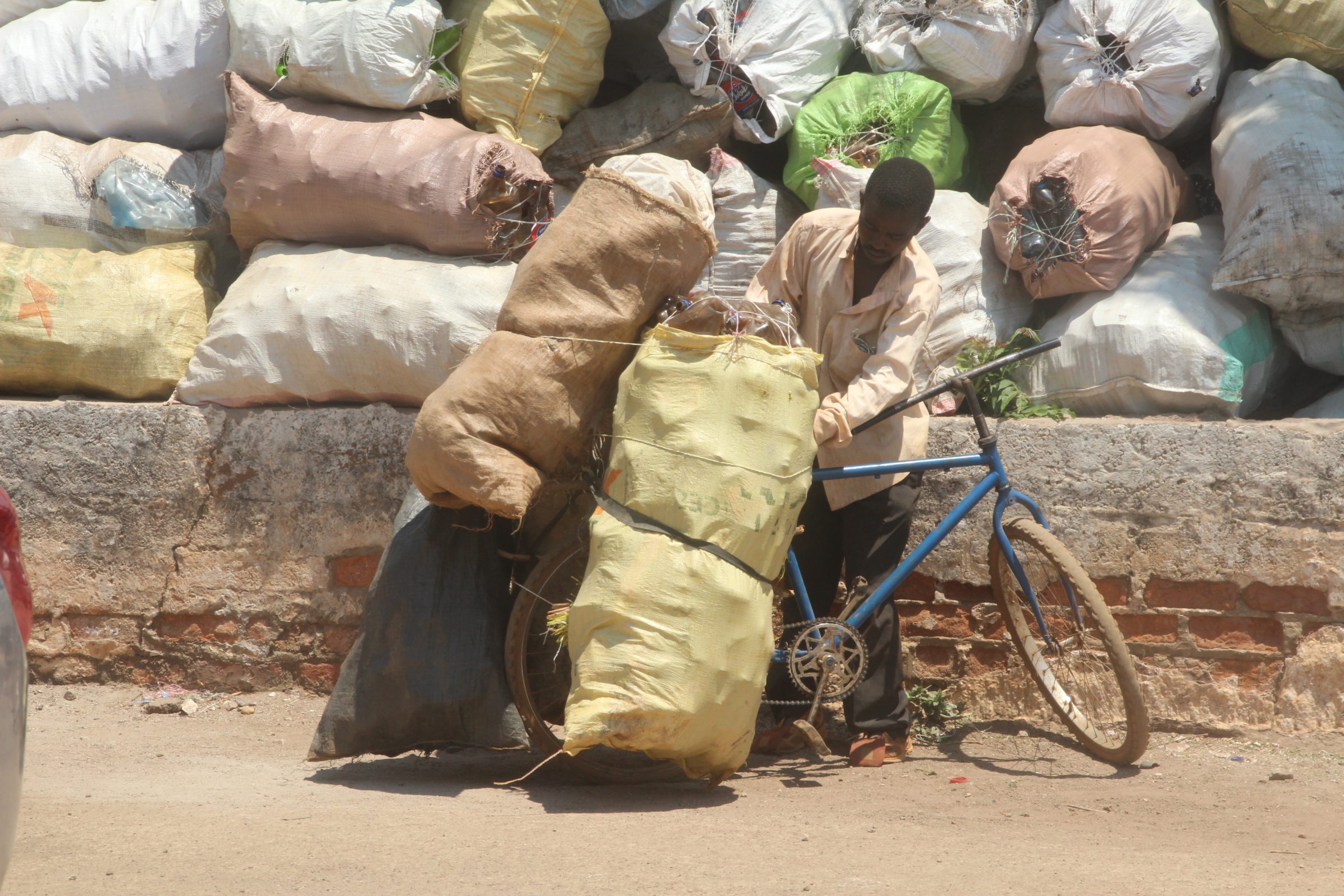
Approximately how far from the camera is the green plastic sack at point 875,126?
3.91 meters

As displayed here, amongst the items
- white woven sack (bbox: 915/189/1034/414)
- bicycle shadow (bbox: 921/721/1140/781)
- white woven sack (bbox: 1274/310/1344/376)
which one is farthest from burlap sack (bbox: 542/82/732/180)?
bicycle shadow (bbox: 921/721/1140/781)

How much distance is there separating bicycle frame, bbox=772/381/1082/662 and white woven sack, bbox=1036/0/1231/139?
128cm

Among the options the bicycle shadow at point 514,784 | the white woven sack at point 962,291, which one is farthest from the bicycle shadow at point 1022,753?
the white woven sack at point 962,291

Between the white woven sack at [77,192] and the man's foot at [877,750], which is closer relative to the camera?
the man's foot at [877,750]

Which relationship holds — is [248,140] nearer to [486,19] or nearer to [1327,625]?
[486,19]

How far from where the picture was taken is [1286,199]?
11.2 feet

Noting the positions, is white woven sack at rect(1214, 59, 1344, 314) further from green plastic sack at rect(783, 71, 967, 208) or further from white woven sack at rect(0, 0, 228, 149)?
white woven sack at rect(0, 0, 228, 149)

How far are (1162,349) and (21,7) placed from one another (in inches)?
166

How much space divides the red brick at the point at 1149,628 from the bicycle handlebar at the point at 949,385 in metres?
0.89

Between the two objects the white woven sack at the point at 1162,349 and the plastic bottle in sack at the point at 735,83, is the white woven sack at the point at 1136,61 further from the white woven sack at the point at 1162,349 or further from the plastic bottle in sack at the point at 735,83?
the plastic bottle in sack at the point at 735,83

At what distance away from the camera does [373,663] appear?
2984 millimetres

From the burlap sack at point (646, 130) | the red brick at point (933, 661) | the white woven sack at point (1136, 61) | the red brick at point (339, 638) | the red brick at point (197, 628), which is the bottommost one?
the red brick at point (197, 628)

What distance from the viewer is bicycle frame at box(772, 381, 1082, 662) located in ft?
10.2

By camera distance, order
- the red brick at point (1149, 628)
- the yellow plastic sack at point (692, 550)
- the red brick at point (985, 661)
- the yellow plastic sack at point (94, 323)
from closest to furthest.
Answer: the yellow plastic sack at point (692, 550) < the red brick at point (1149, 628) < the red brick at point (985, 661) < the yellow plastic sack at point (94, 323)
